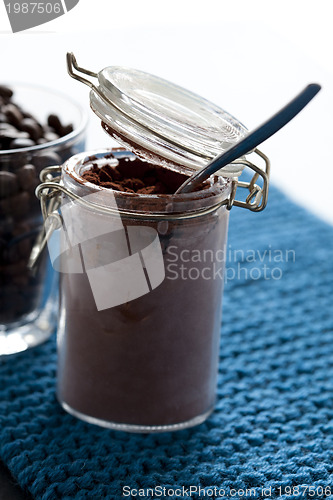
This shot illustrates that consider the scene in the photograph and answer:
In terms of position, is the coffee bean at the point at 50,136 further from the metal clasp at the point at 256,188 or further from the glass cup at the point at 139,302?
the metal clasp at the point at 256,188

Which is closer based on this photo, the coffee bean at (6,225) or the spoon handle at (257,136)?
the spoon handle at (257,136)

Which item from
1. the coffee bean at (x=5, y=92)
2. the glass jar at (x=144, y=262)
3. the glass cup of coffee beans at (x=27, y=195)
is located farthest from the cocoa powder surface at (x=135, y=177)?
the coffee bean at (x=5, y=92)

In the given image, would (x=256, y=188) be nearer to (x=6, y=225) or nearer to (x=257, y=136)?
(x=257, y=136)

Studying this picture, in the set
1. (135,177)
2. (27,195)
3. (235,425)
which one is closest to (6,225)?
(27,195)

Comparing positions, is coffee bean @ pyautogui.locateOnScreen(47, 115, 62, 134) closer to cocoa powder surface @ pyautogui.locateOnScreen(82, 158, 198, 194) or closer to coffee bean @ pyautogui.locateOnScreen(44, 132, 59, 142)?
coffee bean @ pyautogui.locateOnScreen(44, 132, 59, 142)

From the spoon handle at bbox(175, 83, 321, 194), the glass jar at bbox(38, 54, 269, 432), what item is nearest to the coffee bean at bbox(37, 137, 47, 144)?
the glass jar at bbox(38, 54, 269, 432)

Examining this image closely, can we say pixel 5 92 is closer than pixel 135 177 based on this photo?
No
